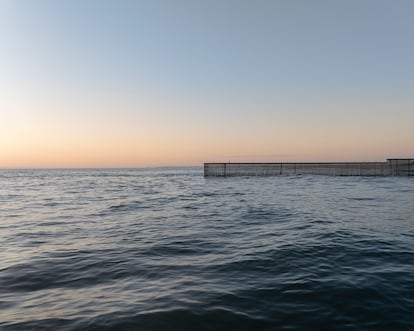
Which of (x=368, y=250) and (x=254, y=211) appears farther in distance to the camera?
(x=254, y=211)

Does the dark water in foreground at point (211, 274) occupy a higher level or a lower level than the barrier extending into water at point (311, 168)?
lower

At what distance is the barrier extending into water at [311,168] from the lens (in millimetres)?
62562

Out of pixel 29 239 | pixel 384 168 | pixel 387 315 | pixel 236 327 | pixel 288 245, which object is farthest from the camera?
pixel 384 168

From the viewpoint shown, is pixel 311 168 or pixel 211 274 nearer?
pixel 211 274

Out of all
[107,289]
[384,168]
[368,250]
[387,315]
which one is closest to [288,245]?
[368,250]

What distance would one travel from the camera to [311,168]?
72.8 m

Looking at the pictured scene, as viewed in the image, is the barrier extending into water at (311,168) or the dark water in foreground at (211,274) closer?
the dark water in foreground at (211,274)

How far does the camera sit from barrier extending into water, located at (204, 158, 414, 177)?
205 ft

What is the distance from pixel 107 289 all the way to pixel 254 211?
13.0 metres

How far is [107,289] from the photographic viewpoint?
7.02 metres

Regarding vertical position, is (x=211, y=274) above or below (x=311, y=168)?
below

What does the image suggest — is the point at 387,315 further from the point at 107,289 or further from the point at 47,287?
the point at 47,287

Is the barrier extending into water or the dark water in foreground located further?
the barrier extending into water

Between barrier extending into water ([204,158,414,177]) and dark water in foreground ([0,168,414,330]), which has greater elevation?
barrier extending into water ([204,158,414,177])
